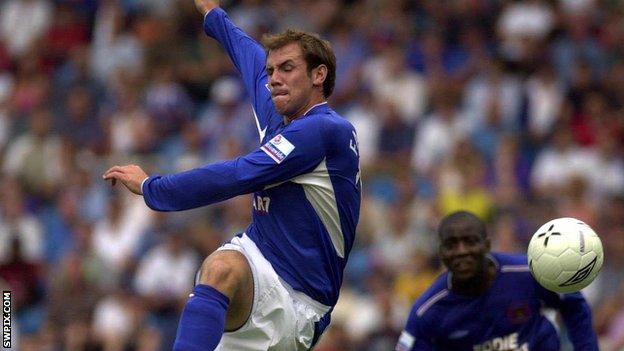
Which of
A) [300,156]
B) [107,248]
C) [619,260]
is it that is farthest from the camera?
[107,248]

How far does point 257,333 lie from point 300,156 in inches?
38.9

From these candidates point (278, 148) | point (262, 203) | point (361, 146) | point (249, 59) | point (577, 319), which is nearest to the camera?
point (278, 148)

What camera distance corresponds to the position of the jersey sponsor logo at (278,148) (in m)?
7.50

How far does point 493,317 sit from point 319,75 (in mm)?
2111

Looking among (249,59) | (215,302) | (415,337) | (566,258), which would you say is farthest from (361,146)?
(215,302)

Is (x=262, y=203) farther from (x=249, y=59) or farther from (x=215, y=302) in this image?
(x=249, y=59)

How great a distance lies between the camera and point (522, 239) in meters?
13.0

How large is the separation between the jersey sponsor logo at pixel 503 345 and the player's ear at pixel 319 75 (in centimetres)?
216

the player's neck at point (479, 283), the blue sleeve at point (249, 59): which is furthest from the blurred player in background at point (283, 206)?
the player's neck at point (479, 283)

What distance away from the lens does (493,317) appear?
8.95 meters

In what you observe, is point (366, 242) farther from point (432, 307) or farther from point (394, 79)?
point (432, 307)

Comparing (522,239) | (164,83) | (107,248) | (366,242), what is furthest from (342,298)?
(164,83)

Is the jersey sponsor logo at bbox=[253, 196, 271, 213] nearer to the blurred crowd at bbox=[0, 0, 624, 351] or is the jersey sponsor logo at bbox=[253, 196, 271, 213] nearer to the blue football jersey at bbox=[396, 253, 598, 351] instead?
the blue football jersey at bbox=[396, 253, 598, 351]

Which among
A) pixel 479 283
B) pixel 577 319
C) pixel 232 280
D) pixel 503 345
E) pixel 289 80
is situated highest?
pixel 289 80
